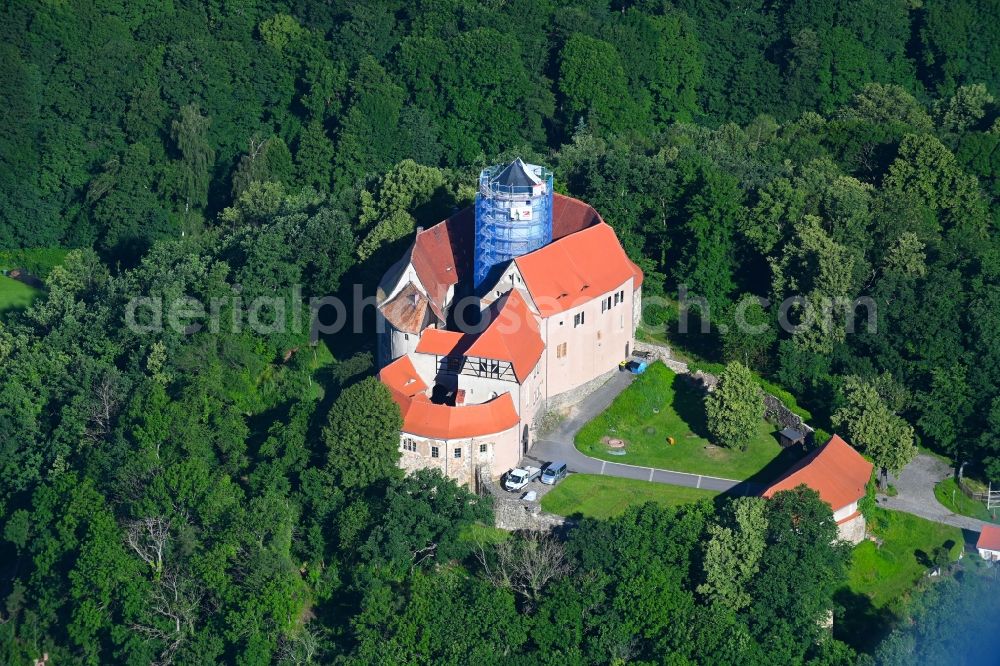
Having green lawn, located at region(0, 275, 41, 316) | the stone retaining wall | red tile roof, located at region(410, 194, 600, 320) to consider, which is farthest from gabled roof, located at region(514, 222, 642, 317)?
green lawn, located at region(0, 275, 41, 316)

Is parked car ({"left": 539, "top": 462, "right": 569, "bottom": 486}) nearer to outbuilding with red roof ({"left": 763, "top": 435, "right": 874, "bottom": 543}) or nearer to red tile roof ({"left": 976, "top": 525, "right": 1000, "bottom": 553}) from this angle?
outbuilding with red roof ({"left": 763, "top": 435, "right": 874, "bottom": 543})

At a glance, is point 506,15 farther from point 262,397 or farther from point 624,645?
point 624,645

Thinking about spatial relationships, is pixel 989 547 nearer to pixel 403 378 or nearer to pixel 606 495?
pixel 606 495

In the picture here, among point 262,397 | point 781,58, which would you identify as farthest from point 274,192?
point 781,58

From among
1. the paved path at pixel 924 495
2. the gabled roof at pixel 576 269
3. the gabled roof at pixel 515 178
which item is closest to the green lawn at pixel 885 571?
the paved path at pixel 924 495

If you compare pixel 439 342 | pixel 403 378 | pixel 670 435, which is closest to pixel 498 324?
pixel 439 342

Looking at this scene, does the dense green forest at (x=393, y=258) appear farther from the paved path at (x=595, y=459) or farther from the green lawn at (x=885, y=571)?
the paved path at (x=595, y=459)
